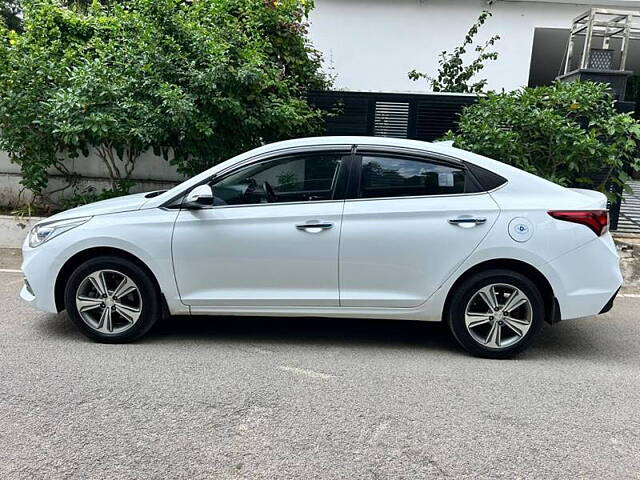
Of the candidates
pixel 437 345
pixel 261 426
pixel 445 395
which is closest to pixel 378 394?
pixel 445 395

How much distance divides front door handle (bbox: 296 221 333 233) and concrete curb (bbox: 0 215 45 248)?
18.0ft

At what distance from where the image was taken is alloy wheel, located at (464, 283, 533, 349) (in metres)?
4.29

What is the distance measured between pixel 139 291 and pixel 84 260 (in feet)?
1.75

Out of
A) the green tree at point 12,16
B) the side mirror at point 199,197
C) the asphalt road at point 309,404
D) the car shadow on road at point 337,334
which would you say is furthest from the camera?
the green tree at point 12,16

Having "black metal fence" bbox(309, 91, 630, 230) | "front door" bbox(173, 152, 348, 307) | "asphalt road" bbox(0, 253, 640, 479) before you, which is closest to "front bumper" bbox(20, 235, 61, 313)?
"asphalt road" bbox(0, 253, 640, 479)

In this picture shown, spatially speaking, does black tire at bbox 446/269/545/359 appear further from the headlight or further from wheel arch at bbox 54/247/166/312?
the headlight

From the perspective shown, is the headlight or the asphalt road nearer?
the asphalt road

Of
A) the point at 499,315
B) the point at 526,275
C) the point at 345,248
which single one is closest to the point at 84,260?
the point at 345,248

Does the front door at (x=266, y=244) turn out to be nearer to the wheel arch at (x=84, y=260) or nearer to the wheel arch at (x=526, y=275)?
the wheel arch at (x=84, y=260)

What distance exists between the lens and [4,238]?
8.09m

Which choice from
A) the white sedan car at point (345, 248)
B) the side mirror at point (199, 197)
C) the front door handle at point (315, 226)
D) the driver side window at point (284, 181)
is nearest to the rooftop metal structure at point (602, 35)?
the white sedan car at point (345, 248)

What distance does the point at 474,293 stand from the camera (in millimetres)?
4297

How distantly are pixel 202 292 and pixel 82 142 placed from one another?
4759mm

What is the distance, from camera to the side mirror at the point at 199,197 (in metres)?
4.32
